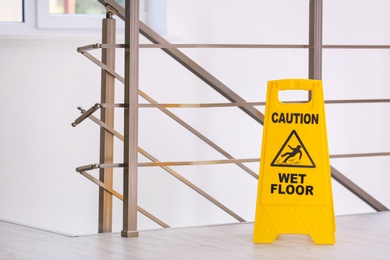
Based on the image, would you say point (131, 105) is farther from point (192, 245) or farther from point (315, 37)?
point (315, 37)

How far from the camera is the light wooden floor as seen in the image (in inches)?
81.0

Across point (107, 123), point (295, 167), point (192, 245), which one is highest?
point (107, 123)

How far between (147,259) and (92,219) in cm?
173

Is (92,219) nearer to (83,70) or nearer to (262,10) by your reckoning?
(83,70)

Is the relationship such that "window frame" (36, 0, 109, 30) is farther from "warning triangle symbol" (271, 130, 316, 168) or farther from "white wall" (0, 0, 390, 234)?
"warning triangle symbol" (271, 130, 316, 168)

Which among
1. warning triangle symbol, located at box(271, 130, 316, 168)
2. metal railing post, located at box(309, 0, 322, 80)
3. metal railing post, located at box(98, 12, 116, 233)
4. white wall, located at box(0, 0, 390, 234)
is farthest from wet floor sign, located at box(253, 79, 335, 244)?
white wall, located at box(0, 0, 390, 234)

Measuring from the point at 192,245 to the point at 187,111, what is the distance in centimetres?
163

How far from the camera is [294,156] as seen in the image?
7.52ft

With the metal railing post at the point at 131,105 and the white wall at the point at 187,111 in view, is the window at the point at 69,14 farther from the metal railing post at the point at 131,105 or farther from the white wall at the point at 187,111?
the metal railing post at the point at 131,105

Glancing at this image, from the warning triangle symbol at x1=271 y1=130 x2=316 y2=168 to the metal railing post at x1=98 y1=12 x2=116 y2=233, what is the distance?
24.3 inches

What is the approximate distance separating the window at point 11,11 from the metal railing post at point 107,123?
1.10m

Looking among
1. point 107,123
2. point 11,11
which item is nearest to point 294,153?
point 107,123

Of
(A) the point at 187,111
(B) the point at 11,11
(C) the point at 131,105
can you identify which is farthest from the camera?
(A) the point at 187,111

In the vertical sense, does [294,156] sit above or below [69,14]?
below
